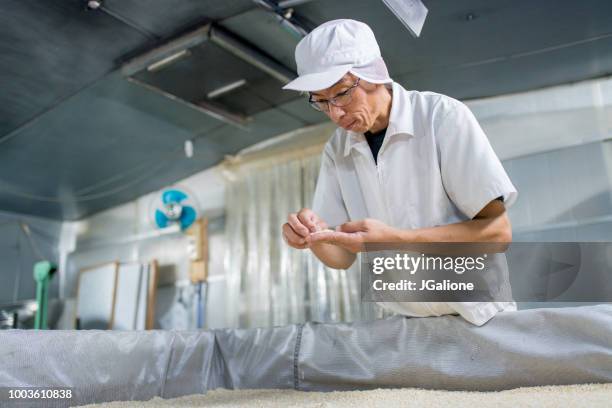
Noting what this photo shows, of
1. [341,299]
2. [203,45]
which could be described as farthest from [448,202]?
[341,299]

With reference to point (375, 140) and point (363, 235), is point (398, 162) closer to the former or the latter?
point (375, 140)

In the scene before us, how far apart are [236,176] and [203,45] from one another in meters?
1.88

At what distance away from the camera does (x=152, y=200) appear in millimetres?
5078

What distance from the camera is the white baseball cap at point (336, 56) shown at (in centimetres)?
127

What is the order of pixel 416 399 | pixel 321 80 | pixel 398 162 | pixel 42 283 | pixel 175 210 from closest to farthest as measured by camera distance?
pixel 416 399 → pixel 321 80 → pixel 398 162 → pixel 175 210 → pixel 42 283

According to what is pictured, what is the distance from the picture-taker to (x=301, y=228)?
1.32 m

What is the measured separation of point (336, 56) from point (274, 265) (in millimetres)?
3224

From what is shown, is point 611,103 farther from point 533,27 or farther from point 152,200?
point 152,200

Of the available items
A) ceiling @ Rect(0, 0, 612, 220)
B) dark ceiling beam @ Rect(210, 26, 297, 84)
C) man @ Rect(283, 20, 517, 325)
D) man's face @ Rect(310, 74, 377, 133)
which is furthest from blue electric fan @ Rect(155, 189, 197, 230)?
man's face @ Rect(310, 74, 377, 133)

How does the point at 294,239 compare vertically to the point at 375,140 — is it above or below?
below

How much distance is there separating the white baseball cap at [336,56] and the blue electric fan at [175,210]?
10.4 ft

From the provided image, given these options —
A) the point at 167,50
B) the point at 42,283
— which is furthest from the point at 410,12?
the point at 42,283

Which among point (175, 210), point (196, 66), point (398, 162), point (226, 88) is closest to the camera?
point (398, 162)

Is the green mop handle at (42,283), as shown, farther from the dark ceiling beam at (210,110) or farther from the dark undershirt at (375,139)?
the dark undershirt at (375,139)
